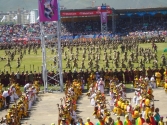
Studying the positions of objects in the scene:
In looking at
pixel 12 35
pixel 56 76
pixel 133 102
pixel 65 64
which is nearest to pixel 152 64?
pixel 65 64

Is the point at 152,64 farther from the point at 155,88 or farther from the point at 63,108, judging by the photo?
the point at 63,108

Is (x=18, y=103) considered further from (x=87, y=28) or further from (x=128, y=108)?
(x=87, y=28)

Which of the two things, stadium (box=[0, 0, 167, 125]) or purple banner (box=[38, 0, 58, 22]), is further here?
purple banner (box=[38, 0, 58, 22])

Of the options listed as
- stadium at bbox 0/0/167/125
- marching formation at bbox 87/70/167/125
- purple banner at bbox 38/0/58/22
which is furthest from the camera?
purple banner at bbox 38/0/58/22

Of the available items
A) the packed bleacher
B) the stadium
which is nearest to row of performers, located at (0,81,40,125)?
the stadium

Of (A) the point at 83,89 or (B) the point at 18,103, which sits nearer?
(B) the point at 18,103

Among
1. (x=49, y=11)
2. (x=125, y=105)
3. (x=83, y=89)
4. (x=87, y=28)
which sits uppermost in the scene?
(x=87, y=28)

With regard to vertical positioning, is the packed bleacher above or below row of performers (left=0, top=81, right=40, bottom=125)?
above

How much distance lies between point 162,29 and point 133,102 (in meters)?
57.6

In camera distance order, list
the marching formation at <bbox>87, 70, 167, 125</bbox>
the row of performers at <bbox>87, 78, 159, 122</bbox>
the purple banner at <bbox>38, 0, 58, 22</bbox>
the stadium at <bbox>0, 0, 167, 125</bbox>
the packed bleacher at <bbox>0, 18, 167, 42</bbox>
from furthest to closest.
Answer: the packed bleacher at <bbox>0, 18, 167, 42</bbox> < the purple banner at <bbox>38, 0, 58, 22</bbox> < the stadium at <bbox>0, 0, 167, 125</bbox> < the row of performers at <bbox>87, 78, 159, 122</bbox> < the marching formation at <bbox>87, 70, 167, 125</bbox>

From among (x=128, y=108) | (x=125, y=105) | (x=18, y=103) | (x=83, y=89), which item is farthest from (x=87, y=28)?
(x=128, y=108)

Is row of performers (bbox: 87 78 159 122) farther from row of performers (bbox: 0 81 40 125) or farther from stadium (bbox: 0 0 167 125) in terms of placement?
row of performers (bbox: 0 81 40 125)

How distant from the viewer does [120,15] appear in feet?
280

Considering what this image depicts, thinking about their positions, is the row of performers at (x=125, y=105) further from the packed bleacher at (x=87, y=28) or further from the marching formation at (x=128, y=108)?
the packed bleacher at (x=87, y=28)
